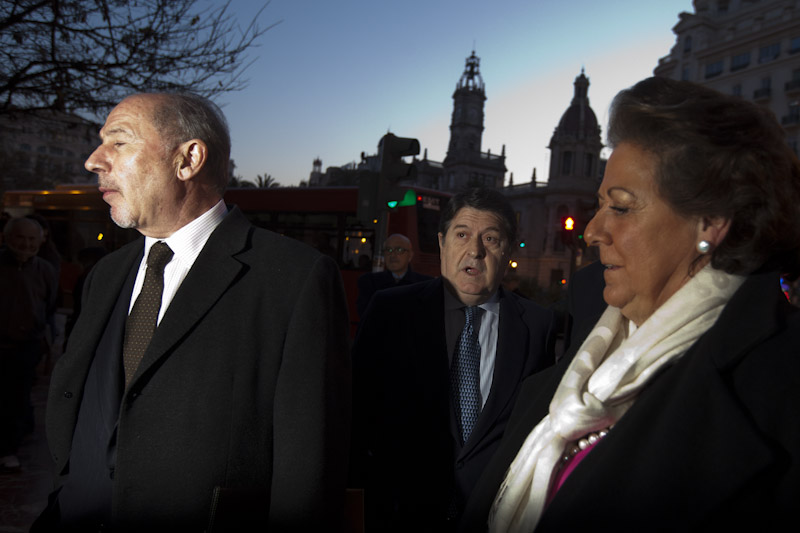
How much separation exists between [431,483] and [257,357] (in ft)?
3.61

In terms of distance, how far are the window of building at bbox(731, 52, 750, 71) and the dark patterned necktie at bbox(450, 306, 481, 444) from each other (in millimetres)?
57881

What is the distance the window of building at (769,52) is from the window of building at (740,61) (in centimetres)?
100

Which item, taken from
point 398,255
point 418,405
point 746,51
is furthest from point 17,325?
point 746,51

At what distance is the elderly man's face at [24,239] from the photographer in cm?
503

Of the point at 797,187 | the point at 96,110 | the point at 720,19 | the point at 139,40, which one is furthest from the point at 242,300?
the point at 720,19

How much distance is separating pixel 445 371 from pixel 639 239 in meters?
1.34

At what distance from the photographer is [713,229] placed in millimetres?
1353

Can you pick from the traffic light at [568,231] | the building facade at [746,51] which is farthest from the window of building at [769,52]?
the traffic light at [568,231]

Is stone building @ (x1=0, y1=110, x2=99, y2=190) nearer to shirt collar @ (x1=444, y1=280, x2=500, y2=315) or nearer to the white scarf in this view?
shirt collar @ (x1=444, y1=280, x2=500, y2=315)

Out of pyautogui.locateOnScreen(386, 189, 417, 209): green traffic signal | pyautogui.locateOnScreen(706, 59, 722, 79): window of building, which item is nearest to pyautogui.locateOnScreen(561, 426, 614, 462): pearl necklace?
pyautogui.locateOnScreen(386, 189, 417, 209): green traffic signal

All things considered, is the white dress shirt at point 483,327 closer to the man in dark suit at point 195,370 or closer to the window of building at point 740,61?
A: the man in dark suit at point 195,370

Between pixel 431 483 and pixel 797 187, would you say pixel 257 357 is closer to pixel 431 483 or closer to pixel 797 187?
pixel 431 483

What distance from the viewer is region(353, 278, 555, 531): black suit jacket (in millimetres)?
2439

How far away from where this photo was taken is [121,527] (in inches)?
67.1
